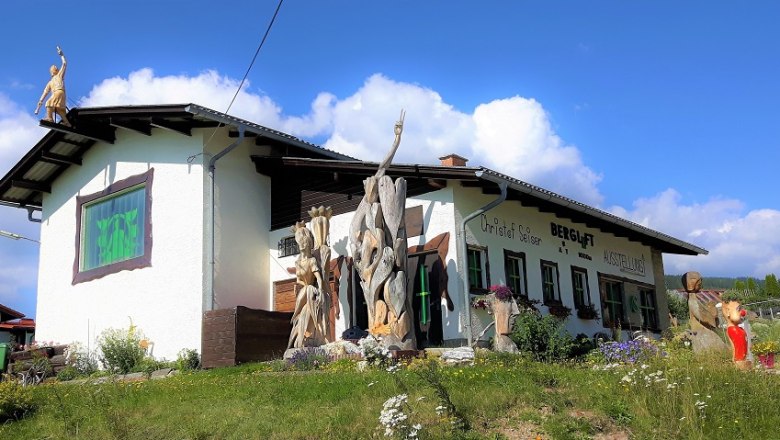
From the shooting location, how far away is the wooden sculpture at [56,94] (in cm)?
1669

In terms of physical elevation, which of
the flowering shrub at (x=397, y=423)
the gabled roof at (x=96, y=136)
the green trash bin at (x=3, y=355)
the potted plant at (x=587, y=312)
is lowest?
the flowering shrub at (x=397, y=423)

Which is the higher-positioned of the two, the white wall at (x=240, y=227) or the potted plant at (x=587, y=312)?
the white wall at (x=240, y=227)

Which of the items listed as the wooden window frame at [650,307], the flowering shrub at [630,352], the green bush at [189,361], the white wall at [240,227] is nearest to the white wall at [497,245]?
the white wall at [240,227]

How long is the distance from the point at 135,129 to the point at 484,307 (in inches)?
338

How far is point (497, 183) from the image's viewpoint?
14.4 meters

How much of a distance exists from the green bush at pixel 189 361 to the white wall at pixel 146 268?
20 centimetres

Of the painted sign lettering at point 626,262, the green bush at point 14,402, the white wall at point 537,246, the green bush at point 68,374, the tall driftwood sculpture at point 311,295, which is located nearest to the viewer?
the green bush at point 14,402

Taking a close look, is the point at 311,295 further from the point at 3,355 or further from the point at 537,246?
the point at 3,355

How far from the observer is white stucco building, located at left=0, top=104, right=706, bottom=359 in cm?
1508

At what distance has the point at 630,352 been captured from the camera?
1045 centimetres

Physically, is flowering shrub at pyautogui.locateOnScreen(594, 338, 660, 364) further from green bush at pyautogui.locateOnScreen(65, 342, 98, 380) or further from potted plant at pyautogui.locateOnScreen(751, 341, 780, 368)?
green bush at pyautogui.locateOnScreen(65, 342, 98, 380)

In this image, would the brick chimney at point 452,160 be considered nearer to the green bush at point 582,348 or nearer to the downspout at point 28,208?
the green bush at point 582,348

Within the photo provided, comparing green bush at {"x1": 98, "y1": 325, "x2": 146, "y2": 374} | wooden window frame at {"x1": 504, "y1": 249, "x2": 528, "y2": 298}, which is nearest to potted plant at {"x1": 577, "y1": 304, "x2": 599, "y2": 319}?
wooden window frame at {"x1": 504, "y1": 249, "x2": 528, "y2": 298}

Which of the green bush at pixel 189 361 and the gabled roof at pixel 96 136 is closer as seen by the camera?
the green bush at pixel 189 361
